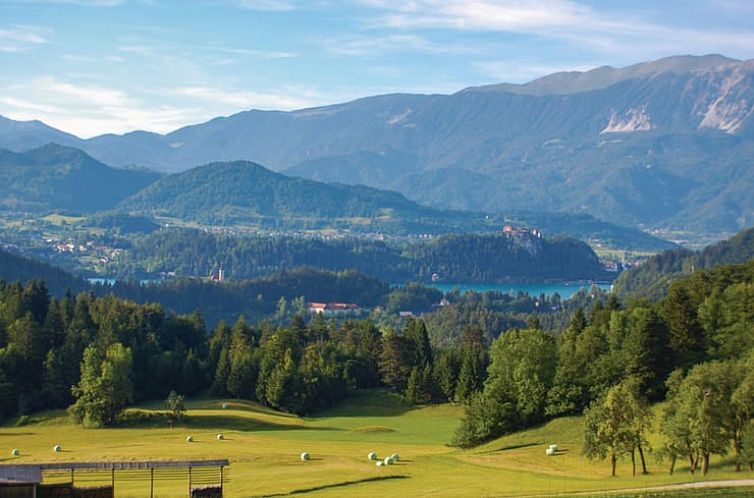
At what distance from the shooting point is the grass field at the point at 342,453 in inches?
2084

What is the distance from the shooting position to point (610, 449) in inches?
2314

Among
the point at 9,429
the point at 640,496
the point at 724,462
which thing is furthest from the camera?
the point at 9,429

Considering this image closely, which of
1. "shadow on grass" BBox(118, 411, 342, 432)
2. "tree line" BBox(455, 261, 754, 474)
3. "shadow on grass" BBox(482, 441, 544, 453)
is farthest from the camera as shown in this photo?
"shadow on grass" BBox(118, 411, 342, 432)

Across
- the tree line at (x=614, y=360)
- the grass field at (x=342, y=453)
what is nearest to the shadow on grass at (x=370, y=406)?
the grass field at (x=342, y=453)

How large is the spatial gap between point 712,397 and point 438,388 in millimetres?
49393

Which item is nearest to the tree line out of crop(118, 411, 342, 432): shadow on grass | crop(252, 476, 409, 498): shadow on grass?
crop(252, 476, 409, 498): shadow on grass

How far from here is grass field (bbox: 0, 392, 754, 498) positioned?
52.9m

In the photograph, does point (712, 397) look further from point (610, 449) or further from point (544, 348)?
point (544, 348)

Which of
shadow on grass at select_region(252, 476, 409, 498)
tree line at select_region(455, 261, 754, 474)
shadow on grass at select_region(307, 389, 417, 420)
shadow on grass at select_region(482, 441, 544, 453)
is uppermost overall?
tree line at select_region(455, 261, 754, 474)

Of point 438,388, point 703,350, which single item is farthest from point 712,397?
point 438,388

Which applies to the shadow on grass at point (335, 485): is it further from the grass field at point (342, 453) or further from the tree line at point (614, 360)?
the tree line at point (614, 360)

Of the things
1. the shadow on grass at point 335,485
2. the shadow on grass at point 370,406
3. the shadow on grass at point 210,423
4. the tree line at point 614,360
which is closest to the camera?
the shadow on grass at point 335,485

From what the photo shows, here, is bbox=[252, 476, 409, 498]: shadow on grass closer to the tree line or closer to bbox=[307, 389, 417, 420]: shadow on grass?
the tree line

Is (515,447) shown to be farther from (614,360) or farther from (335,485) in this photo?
(335,485)
